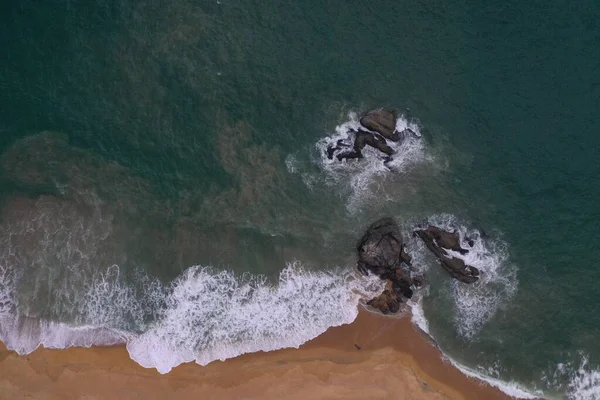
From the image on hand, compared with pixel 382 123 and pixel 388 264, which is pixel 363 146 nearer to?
pixel 382 123

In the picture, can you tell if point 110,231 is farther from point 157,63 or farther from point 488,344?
point 488,344

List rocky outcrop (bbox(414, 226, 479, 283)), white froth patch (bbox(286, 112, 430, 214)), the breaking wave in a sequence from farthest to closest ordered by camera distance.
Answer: white froth patch (bbox(286, 112, 430, 214)), rocky outcrop (bbox(414, 226, 479, 283)), the breaking wave

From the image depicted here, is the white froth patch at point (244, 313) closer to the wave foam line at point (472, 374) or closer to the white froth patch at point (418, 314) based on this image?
the white froth patch at point (418, 314)

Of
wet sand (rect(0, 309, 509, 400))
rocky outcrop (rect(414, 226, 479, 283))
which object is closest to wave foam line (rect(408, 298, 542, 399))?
wet sand (rect(0, 309, 509, 400))

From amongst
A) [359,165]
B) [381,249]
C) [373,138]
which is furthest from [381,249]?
[373,138]

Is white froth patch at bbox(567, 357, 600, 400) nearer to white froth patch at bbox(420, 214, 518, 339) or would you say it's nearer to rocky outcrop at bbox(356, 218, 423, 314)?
white froth patch at bbox(420, 214, 518, 339)

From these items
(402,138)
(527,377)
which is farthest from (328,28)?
(527,377)
